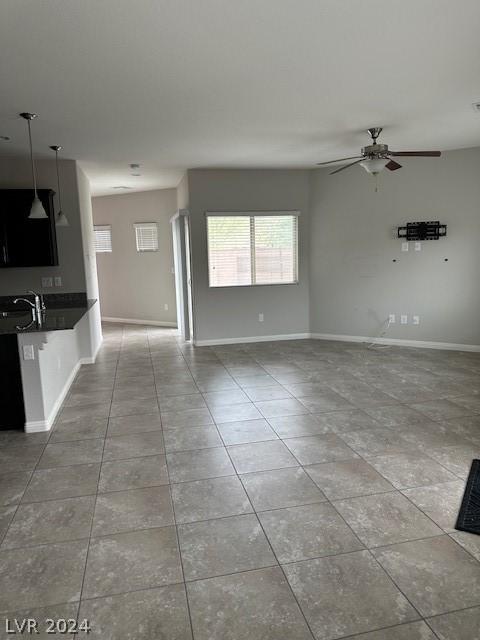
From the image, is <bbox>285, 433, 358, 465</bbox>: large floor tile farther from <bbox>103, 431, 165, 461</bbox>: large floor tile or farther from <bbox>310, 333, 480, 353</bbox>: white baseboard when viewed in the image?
<bbox>310, 333, 480, 353</bbox>: white baseboard

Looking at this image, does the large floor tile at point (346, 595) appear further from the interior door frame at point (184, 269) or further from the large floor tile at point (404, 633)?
the interior door frame at point (184, 269)

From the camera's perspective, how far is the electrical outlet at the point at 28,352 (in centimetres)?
345

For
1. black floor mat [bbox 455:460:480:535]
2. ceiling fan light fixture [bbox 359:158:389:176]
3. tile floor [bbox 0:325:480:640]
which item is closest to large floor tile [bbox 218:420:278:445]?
tile floor [bbox 0:325:480:640]

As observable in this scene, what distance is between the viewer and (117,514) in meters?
2.45

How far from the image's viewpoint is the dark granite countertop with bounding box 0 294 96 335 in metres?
3.42

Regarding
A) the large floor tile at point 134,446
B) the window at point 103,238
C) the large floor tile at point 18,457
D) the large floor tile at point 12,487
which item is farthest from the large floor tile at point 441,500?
the window at point 103,238

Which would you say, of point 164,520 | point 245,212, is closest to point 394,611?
point 164,520

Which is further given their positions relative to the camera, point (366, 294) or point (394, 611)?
point (366, 294)

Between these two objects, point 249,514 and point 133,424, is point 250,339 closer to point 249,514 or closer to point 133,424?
point 133,424

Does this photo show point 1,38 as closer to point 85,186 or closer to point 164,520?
point 164,520

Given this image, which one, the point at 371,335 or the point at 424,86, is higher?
the point at 424,86

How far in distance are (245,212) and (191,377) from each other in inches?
109

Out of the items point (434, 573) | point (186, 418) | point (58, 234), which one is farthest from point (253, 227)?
point (434, 573)

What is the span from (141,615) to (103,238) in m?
8.22
